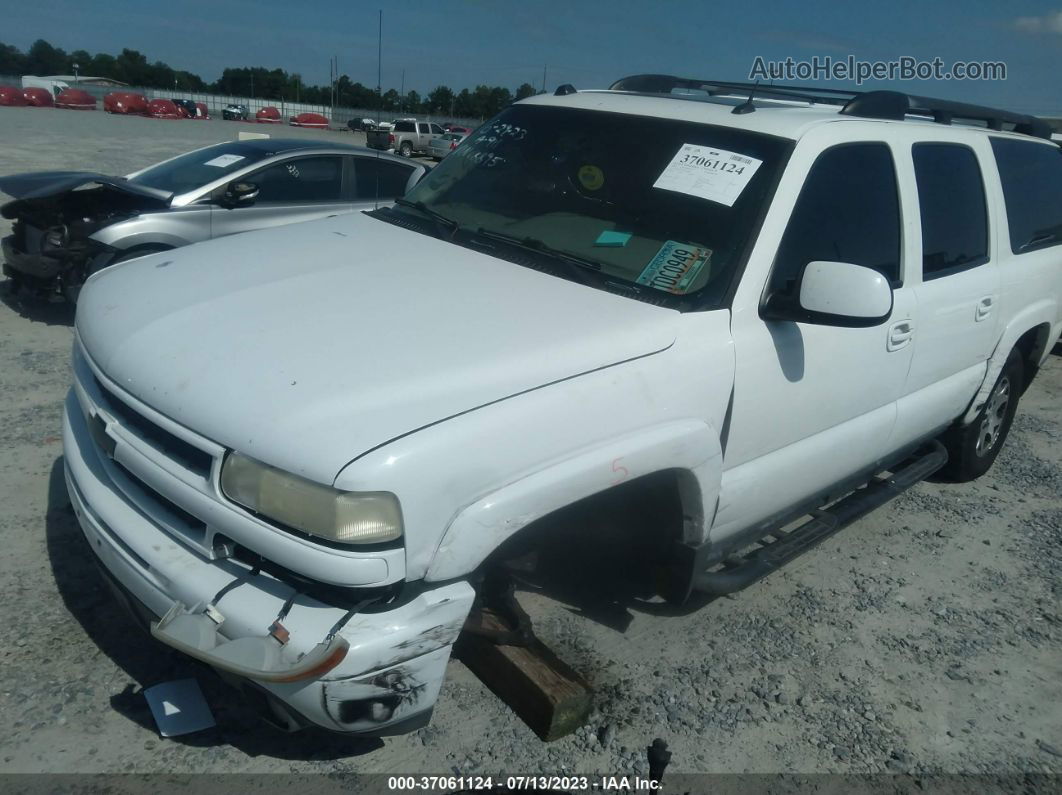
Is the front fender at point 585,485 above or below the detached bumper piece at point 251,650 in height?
above

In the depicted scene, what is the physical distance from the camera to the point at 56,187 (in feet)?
21.7

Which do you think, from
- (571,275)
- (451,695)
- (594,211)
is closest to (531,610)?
(451,695)

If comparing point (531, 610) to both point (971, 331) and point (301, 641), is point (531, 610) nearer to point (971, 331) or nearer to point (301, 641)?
point (301, 641)

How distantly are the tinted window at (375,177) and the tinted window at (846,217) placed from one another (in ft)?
17.3

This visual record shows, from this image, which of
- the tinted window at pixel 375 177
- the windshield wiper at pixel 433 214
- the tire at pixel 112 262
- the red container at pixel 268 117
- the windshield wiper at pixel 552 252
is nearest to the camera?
the windshield wiper at pixel 552 252

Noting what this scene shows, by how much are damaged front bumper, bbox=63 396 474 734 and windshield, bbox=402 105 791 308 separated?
1.35 m

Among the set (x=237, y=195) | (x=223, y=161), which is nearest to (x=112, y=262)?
(x=237, y=195)

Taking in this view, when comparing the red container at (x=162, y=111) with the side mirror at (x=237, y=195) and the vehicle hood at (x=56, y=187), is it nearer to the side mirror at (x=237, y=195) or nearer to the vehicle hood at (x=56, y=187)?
the vehicle hood at (x=56, y=187)

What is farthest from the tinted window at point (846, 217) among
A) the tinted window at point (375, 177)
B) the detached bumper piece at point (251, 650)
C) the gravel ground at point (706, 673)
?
the tinted window at point (375, 177)

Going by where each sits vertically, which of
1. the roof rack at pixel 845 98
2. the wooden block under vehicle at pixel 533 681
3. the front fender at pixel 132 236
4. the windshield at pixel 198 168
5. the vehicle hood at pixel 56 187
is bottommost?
the wooden block under vehicle at pixel 533 681

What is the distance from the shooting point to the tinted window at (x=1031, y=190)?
452 cm

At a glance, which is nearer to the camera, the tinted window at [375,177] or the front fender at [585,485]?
the front fender at [585,485]

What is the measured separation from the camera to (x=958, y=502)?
498cm

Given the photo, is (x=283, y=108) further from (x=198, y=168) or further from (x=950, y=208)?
(x=950, y=208)
